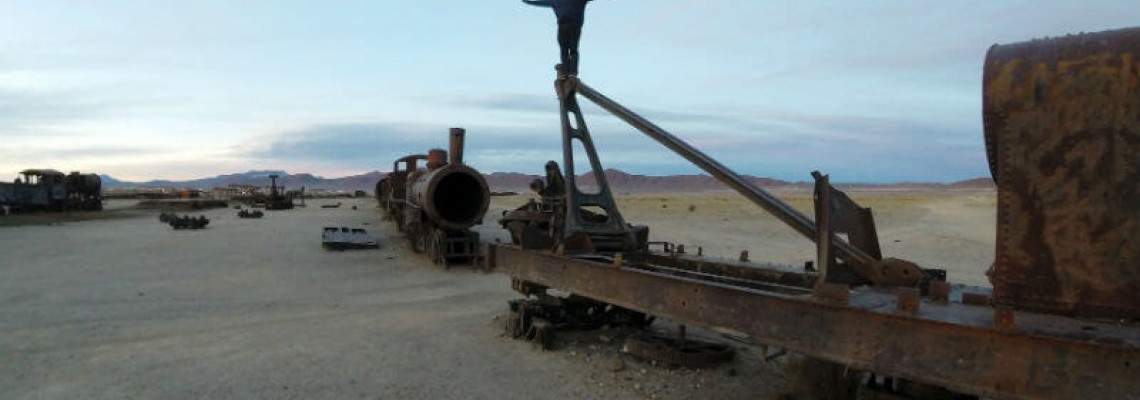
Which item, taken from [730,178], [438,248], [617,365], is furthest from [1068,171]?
[438,248]

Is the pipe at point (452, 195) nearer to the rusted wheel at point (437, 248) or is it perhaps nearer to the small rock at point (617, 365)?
the rusted wheel at point (437, 248)

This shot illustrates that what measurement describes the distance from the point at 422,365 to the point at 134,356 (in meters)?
2.45

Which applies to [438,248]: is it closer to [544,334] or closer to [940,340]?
[544,334]

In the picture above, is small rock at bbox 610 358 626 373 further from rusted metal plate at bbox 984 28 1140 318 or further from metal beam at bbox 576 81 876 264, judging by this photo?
rusted metal plate at bbox 984 28 1140 318

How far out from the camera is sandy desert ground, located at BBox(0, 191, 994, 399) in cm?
529

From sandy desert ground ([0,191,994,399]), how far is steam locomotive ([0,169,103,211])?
15209mm

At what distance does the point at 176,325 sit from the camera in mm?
7473

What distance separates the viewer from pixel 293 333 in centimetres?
707

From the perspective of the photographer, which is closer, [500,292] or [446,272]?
[500,292]

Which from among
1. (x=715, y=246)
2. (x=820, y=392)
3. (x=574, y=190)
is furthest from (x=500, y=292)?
(x=715, y=246)

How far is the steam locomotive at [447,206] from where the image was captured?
40.7 ft

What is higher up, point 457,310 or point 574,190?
point 574,190

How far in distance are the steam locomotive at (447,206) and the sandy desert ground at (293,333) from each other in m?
0.49

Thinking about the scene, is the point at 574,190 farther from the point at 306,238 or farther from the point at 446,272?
the point at 306,238
